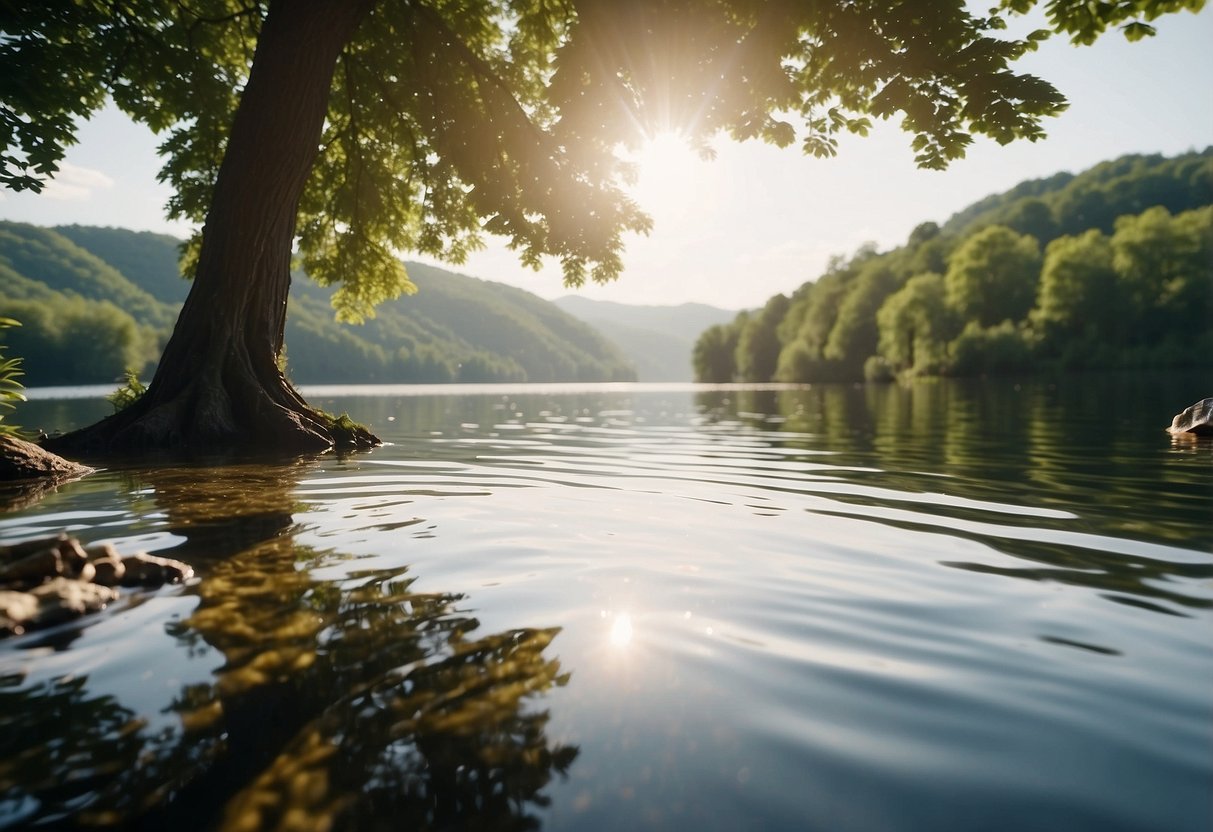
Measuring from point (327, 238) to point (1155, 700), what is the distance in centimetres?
2076

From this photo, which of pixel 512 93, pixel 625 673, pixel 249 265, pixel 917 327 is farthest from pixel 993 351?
pixel 625 673

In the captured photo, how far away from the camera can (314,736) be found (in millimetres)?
2545

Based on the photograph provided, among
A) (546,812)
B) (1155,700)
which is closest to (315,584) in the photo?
(546,812)

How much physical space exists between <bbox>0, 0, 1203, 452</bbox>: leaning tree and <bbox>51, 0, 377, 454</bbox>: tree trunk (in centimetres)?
4

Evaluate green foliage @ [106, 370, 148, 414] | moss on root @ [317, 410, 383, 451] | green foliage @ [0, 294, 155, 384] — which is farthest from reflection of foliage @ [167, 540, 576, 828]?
green foliage @ [0, 294, 155, 384]

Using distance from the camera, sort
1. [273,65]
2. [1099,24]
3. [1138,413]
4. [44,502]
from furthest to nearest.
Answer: [1138,413]
[273,65]
[1099,24]
[44,502]

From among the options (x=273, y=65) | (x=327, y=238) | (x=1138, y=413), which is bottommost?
(x=1138, y=413)

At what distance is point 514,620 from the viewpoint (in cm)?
386

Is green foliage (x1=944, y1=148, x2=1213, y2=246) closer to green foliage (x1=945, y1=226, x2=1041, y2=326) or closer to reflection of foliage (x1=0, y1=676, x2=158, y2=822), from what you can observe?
green foliage (x1=945, y1=226, x2=1041, y2=326)

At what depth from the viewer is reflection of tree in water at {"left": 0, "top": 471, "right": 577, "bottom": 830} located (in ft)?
7.07

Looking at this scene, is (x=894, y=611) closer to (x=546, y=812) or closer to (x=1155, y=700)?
(x=1155, y=700)

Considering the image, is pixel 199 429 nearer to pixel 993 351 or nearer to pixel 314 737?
pixel 314 737

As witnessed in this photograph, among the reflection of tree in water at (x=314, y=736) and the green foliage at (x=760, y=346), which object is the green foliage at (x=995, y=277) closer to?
the green foliage at (x=760, y=346)

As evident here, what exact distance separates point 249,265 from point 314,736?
39.2 ft
